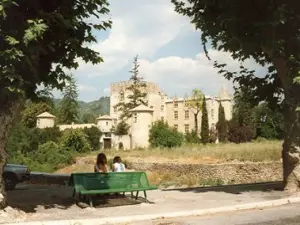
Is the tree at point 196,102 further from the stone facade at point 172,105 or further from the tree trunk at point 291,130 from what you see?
the tree trunk at point 291,130

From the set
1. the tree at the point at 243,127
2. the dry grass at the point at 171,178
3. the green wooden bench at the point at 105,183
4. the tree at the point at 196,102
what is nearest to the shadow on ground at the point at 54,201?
the green wooden bench at the point at 105,183

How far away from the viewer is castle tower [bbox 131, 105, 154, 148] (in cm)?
6594

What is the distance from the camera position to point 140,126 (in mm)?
66875

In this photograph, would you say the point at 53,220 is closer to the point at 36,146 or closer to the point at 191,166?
the point at 191,166

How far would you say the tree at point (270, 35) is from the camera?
1283cm

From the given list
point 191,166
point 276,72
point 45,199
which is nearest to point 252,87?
point 276,72

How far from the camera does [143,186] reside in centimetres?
1263

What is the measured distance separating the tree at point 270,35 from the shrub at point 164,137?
137ft

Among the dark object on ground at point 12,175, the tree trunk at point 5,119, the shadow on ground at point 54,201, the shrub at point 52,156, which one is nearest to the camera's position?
the tree trunk at point 5,119

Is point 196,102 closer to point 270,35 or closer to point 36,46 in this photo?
point 270,35

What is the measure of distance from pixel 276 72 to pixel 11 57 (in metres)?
9.51

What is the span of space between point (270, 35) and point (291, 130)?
120 inches

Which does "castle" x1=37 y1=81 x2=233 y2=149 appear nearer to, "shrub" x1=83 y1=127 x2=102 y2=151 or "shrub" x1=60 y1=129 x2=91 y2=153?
"shrub" x1=83 y1=127 x2=102 y2=151

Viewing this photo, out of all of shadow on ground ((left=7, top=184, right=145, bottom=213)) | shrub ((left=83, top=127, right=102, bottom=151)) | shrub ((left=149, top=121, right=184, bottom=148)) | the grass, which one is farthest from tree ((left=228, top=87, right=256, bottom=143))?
shadow on ground ((left=7, top=184, right=145, bottom=213))
